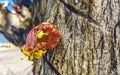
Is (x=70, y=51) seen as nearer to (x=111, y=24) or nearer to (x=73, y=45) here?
(x=73, y=45)

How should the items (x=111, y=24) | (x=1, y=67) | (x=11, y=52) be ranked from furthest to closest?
(x=11, y=52) < (x=1, y=67) < (x=111, y=24)

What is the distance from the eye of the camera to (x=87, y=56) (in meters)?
0.83

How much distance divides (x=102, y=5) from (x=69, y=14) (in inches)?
3.6

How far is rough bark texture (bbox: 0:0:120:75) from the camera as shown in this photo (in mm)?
817

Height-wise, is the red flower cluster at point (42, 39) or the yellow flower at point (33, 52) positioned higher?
the red flower cluster at point (42, 39)

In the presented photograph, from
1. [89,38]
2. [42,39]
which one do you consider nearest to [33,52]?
[42,39]

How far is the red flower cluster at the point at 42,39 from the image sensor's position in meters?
0.87

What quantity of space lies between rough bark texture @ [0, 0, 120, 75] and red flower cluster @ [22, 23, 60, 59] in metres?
0.02

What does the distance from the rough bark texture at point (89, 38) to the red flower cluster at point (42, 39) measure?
0.06 feet

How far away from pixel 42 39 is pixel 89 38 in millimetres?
133

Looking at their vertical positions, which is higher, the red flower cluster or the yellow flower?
the red flower cluster

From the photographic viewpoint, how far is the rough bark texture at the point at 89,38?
817 millimetres

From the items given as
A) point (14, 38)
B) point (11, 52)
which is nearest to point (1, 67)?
point (11, 52)

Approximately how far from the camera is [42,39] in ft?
2.89
